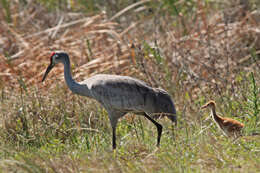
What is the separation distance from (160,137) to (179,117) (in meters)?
1.25

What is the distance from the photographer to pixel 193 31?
978cm

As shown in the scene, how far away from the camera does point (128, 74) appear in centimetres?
881

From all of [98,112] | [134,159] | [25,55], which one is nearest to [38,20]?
[25,55]

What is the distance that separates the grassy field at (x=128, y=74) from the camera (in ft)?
15.7

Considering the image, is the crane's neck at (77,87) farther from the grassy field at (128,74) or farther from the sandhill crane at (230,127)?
the sandhill crane at (230,127)

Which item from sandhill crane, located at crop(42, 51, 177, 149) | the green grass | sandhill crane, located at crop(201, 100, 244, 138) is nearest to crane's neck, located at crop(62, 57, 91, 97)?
sandhill crane, located at crop(42, 51, 177, 149)

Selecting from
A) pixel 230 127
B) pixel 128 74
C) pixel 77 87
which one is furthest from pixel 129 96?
pixel 128 74

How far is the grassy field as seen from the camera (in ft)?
15.7

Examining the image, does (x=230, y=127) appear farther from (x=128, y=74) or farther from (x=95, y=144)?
(x=128, y=74)

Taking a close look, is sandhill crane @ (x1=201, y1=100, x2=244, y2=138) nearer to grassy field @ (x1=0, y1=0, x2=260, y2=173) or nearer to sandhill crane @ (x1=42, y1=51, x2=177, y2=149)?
grassy field @ (x1=0, y1=0, x2=260, y2=173)

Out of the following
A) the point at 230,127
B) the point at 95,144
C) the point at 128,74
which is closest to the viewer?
the point at 230,127

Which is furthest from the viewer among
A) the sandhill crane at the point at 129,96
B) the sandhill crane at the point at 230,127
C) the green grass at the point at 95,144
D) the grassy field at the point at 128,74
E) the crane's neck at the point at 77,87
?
the crane's neck at the point at 77,87

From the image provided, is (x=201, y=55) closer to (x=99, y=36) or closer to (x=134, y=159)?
(x=99, y=36)

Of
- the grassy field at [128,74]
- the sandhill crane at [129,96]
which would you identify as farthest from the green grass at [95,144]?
the sandhill crane at [129,96]
